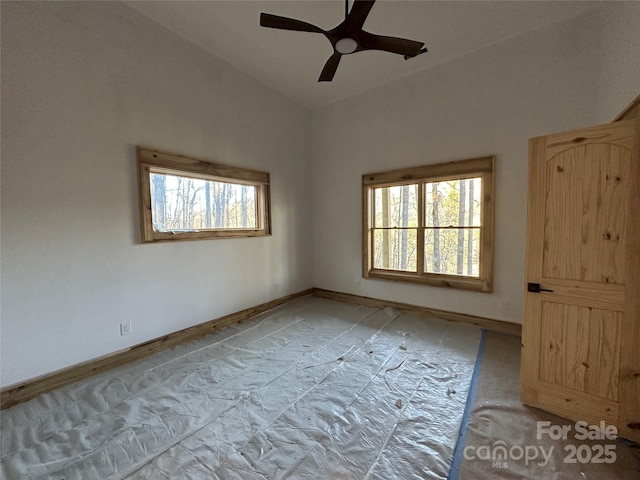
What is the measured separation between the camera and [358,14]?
172 centimetres

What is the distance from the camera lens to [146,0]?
96.0 inches

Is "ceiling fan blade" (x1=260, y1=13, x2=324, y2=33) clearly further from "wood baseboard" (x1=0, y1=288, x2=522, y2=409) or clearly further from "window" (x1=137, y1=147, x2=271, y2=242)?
"wood baseboard" (x1=0, y1=288, x2=522, y2=409)

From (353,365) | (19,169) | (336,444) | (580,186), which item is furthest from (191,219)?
(580,186)

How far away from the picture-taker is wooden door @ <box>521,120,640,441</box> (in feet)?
5.03

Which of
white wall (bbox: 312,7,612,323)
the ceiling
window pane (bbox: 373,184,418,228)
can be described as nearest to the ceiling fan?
the ceiling

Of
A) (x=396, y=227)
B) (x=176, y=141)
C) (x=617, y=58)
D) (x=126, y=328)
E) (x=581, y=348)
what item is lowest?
(x=126, y=328)

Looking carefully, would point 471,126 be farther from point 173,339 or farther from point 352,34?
point 173,339

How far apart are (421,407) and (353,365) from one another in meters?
0.73

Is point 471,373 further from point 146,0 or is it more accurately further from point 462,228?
point 146,0

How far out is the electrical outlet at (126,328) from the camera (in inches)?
100.0

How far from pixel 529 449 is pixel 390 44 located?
292 centimetres

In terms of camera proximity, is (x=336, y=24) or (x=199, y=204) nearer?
(x=336, y=24)

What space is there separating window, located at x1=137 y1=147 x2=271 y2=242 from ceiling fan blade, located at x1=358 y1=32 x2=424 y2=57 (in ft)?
7.11

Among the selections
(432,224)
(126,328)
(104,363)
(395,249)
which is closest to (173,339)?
(126,328)
